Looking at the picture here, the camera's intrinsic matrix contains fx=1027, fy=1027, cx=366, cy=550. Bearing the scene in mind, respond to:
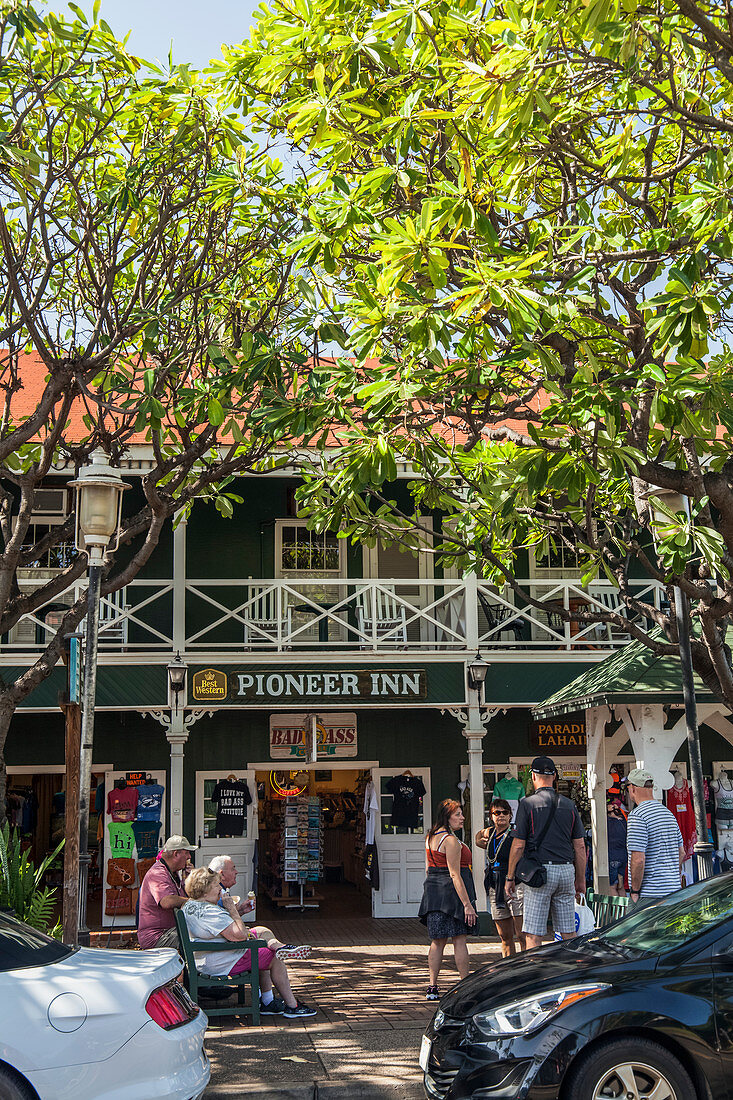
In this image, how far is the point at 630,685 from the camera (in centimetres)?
1144

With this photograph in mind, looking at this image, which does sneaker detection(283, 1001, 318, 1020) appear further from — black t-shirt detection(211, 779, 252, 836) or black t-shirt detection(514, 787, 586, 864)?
black t-shirt detection(211, 779, 252, 836)

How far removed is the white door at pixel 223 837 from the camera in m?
14.3

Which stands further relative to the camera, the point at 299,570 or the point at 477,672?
the point at 299,570

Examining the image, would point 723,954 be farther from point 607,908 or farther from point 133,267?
point 133,267

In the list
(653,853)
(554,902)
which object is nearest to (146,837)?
(554,902)

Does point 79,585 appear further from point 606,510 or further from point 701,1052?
point 701,1052

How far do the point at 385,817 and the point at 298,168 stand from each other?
361 inches

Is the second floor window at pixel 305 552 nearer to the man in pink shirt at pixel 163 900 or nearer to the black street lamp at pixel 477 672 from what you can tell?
the black street lamp at pixel 477 672

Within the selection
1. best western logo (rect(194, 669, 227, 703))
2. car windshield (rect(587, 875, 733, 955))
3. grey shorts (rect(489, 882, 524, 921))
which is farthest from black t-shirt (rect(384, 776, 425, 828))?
car windshield (rect(587, 875, 733, 955))

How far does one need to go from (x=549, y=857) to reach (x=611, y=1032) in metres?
3.31

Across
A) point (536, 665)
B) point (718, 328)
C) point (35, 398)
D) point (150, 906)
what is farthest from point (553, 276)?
point (35, 398)

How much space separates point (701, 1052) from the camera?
4926 millimetres

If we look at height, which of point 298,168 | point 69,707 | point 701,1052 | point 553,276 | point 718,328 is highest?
point 298,168

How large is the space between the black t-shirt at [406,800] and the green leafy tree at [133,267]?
5.82 metres
